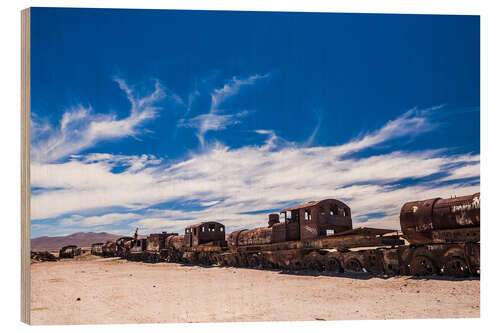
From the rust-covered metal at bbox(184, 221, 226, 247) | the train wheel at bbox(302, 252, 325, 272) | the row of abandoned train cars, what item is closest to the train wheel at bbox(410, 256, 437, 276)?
the row of abandoned train cars

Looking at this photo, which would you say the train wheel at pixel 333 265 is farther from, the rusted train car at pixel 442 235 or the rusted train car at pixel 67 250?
the rusted train car at pixel 67 250

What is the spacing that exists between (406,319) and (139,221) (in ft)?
25.3

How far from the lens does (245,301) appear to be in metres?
8.70

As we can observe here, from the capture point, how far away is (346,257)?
493 inches

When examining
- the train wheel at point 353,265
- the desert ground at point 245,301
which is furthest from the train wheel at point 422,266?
the train wheel at point 353,265

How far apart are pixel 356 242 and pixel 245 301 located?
5019 mm

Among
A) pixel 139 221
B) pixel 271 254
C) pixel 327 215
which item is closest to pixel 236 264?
pixel 271 254

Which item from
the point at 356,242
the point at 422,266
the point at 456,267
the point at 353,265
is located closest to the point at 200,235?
the point at 353,265

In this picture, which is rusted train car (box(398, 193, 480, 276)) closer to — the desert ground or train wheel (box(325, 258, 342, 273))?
the desert ground

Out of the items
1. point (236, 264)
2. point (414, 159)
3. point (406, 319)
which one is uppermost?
point (414, 159)

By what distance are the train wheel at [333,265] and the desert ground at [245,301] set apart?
3013 mm

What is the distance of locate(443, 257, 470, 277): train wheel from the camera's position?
932 cm

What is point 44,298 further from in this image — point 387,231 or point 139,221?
point 387,231

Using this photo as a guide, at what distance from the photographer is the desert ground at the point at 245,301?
808cm
